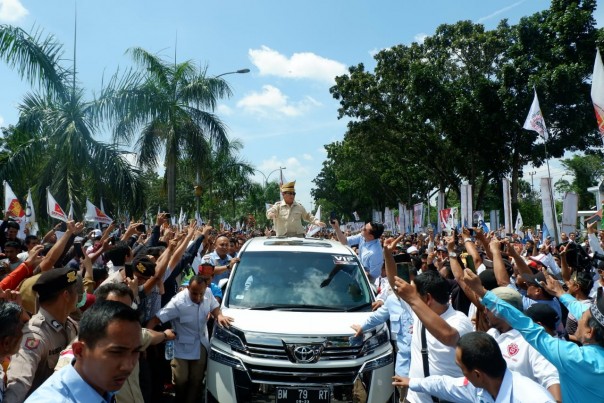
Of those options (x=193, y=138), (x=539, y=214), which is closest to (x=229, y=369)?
(x=193, y=138)

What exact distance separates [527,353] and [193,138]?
1804 cm

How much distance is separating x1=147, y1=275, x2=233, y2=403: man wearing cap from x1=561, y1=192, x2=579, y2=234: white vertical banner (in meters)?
10.1

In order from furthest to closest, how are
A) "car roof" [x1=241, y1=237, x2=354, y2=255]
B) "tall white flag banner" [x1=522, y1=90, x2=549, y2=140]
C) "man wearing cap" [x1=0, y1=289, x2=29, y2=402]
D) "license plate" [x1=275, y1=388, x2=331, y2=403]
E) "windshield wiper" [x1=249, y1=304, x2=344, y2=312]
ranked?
"tall white flag banner" [x1=522, y1=90, x2=549, y2=140] → "car roof" [x1=241, y1=237, x2=354, y2=255] → "windshield wiper" [x1=249, y1=304, x2=344, y2=312] → "license plate" [x1=275, y1=388, x2=331, y2=403] → "man wearing cap" [x1=0, y1=289, x2=29, y2=402]

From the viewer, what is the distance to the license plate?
4617 millimetres

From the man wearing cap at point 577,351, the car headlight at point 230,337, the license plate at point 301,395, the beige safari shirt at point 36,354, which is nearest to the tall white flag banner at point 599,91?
the man wearing cap at point 577,351

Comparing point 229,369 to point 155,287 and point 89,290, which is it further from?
point 89,290

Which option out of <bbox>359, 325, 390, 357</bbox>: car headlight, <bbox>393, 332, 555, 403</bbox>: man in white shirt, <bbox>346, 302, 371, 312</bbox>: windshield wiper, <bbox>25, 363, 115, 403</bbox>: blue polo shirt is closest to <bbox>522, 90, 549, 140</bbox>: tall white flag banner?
<bbox>346, 302, 371, 312</bbox>: windshield wiper

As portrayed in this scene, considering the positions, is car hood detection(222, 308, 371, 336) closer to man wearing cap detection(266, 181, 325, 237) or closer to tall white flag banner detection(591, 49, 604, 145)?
man wearing cap detection(266, 181, 325, 237)

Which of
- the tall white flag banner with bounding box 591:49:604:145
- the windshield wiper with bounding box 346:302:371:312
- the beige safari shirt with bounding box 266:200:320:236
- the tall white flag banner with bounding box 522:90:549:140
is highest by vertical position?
the tall white flag banner with bounding box 522:90:549:140

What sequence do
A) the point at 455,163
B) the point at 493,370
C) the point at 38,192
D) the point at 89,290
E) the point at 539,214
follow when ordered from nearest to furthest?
the point at 493,370, the point at 89,290, the point at 38,192, the point at 455,163, the point at 539,214

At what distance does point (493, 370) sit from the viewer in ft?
9.01

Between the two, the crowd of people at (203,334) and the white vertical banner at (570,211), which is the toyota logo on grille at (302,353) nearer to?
the crowd of people at (203,334)

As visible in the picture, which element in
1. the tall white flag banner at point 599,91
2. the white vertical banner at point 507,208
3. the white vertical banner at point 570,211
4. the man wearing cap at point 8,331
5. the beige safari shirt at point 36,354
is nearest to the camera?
the man wearing cap at point 8,331

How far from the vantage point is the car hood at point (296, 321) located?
15.9 ft
